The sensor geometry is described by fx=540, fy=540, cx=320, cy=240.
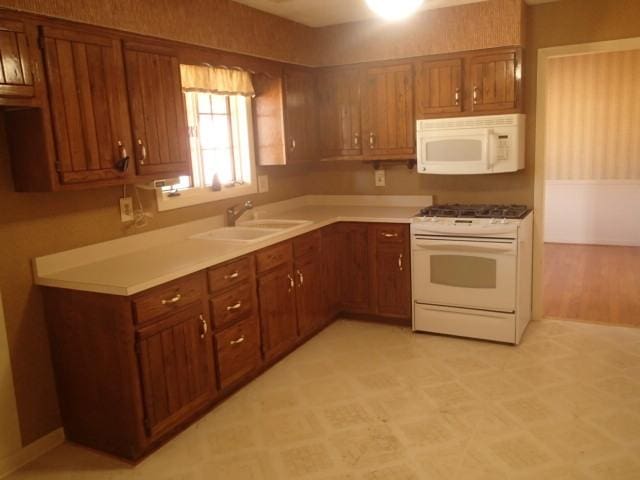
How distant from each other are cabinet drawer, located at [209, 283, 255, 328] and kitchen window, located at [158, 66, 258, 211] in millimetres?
722

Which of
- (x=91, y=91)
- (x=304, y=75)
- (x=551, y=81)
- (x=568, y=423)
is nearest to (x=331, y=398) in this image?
(x=568, y=423)

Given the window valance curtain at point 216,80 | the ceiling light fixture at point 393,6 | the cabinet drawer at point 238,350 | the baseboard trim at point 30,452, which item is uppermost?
the ceiling light fixture at point 393,6

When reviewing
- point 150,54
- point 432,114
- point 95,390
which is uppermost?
point 150,54

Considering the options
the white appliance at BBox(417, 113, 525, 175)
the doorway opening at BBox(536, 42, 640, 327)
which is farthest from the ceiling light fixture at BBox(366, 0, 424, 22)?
the doorway opening at BBox(536, 42, 640, 327)

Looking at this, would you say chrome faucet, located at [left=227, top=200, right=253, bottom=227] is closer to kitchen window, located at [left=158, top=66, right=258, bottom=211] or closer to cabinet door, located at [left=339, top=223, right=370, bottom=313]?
kitchen window, located at [left=158, top=66, right=258, bottom=211]

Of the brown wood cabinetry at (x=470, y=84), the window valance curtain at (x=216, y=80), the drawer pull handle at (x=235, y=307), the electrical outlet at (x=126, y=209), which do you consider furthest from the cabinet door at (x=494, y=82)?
the electrical outlet at (x=126, y=209)

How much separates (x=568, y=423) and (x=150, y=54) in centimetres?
290

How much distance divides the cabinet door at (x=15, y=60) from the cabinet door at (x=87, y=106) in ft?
0.29

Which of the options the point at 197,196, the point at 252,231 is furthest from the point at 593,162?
the point at 197,196

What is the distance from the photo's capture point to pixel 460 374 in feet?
11.0

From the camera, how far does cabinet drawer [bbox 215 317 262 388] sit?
304 centimetres

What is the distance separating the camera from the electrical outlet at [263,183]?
168 inches

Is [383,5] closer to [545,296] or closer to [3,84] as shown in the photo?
[3,84]

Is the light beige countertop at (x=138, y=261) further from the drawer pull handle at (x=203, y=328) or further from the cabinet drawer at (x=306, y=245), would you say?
the drawer pull handle at (x=203, y=328)
